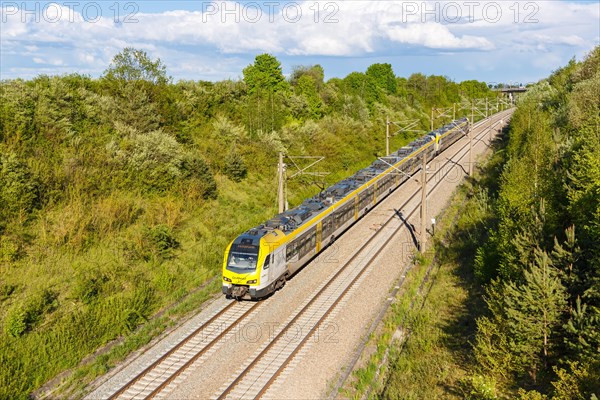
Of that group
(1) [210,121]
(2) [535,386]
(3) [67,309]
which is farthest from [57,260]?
(1) [210,121]

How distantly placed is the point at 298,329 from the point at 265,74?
45.0m

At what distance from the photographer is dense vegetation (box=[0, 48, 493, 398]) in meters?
20.8

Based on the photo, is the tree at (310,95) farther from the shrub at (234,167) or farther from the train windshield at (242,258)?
the train windshield at (242,258)

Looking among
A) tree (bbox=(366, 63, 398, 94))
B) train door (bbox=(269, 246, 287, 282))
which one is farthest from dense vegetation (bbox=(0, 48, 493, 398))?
tree (bbox=(366, 63, 398, 94))

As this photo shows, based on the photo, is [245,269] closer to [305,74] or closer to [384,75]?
[305,74]

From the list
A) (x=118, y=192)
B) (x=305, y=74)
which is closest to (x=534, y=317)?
(x=118, y=192)

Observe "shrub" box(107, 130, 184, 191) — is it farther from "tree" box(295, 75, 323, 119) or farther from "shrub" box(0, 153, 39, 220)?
"tree" box(295, 75, 323, 119)

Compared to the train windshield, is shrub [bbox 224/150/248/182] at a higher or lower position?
higher

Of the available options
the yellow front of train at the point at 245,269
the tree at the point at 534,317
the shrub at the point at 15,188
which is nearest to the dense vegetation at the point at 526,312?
the tree at the point at 534,317

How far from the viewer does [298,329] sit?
20312 mm

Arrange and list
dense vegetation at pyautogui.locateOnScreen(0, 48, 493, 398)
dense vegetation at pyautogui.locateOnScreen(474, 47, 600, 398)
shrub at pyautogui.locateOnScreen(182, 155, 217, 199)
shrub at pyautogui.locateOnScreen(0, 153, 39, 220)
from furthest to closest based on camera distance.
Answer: shrub at pyautogui.locateOnScreen(182, 155, 217, 199)
shrub at pyautogui.locateOnScreen(0, 153, 39, 220)
dense vegetation at pyautogui.locateOnScreen(0, 48, 493, 398)
dense vegetation at pyautogui.locateOnScreen(474, 47, 600, 398)

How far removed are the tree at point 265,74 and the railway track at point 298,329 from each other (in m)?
33.2

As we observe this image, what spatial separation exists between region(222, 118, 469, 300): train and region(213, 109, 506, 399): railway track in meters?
2.04

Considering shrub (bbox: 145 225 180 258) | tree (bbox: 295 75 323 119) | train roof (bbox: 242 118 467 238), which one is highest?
tree (bbox: 295 75 323 119)
